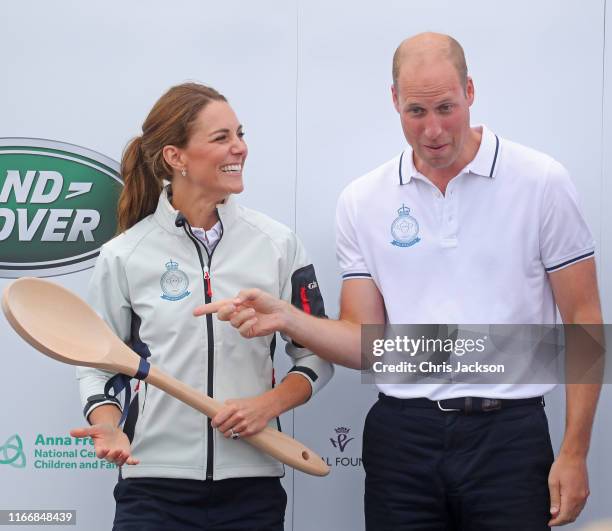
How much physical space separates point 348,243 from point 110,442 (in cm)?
85

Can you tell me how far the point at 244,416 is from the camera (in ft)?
7.89

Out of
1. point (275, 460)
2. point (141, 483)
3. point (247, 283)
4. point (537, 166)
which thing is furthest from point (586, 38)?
point (141, 483)

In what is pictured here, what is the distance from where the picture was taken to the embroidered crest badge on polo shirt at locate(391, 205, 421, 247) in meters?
2.54

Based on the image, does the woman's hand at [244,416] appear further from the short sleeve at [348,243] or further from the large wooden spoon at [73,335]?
the short sleeve at [348,243]

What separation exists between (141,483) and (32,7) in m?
1.50

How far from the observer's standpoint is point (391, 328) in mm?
2576

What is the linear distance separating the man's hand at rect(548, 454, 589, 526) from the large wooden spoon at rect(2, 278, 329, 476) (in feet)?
2.31

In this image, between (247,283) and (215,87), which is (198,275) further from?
(215,87)

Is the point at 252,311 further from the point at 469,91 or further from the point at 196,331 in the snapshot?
the point at 469,91

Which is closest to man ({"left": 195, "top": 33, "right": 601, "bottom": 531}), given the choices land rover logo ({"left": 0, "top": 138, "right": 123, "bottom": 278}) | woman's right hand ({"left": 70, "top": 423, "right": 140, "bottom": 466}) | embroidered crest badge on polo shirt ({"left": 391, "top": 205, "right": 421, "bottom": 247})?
embroidered crest badge on polo shirt ({"left": 391, "top": 205, "right": 421, "bottom": 247})

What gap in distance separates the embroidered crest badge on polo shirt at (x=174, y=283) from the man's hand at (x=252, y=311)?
153 mm

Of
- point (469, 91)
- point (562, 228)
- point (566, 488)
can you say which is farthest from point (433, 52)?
point (566, 488)

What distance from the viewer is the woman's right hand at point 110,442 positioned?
2258 millimetres

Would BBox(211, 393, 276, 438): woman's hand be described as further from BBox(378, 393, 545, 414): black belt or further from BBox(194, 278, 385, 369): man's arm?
BBox(378, 393, 545, 414): black belt
